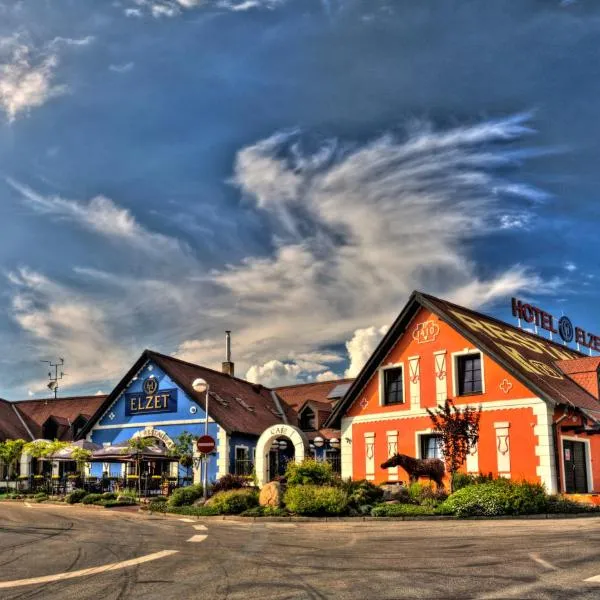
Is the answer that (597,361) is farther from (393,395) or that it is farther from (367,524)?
(367,524)

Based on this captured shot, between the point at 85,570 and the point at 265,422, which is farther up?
the point at 265,422

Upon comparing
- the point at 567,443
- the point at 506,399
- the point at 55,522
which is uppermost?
the point at 506,399

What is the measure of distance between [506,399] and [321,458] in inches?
592

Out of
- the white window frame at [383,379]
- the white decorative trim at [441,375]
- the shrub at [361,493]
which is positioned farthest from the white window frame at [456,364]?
the shrub at [361,493]

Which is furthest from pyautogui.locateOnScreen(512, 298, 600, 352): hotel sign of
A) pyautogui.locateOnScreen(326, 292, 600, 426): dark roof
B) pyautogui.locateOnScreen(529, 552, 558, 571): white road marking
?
pyautogui.locateOnScreen(529, 552, 558, 571): white road marking

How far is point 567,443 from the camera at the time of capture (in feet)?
83.5

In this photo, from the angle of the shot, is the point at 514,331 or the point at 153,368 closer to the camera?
the point at 514,331

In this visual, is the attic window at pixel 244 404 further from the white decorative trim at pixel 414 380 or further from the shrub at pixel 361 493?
the shrub at pixel 361 493

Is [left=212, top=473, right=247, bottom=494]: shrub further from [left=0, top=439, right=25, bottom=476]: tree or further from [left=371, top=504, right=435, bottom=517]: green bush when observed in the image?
[left=0, top=439, right=25, bottom=476]: tree

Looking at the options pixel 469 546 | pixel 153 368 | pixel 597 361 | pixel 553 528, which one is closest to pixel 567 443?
pixel 597 361

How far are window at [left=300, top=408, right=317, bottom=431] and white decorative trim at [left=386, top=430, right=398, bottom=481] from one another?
10.6m

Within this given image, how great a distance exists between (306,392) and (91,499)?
65.2ft

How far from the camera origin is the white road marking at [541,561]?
1034 centimetres

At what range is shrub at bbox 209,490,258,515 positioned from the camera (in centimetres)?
2228
